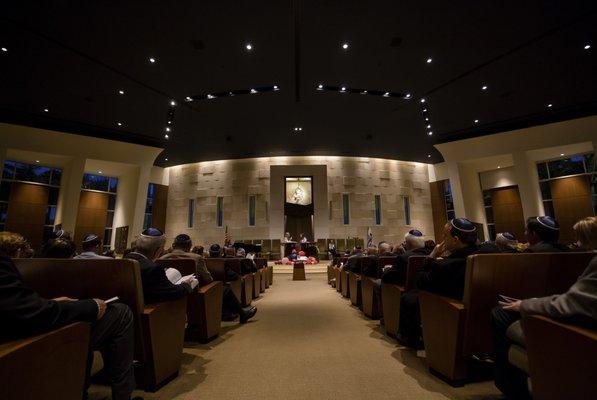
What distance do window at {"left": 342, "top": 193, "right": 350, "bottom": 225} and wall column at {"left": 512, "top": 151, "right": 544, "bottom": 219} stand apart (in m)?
7.08

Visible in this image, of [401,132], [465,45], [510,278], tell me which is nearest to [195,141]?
[401,132]

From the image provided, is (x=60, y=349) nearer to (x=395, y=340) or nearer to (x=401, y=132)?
(x=395, y=340)

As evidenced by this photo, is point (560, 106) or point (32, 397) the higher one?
point (560, 106)

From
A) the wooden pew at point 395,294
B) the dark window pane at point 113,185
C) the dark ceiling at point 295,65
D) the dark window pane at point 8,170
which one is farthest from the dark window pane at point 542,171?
the dark window pane at point 8,170

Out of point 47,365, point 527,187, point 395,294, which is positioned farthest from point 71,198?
point 527,187

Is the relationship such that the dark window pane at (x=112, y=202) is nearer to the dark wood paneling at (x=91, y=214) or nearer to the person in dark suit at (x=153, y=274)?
the dark wood paneling at (x=91, y=214)

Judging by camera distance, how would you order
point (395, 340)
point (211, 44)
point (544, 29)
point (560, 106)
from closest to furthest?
1. point (395, 340)
2. point (544, 29)
3. point (211, 44)
4. point (560, 106)

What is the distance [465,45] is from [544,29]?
149 cm

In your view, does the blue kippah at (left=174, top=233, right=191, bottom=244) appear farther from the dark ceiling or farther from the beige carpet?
the dark ceiling

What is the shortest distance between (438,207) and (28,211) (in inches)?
730

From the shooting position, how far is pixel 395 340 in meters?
2.88

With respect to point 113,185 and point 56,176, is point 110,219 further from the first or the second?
point 56,176

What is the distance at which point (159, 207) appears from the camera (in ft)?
48.9

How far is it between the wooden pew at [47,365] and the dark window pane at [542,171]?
15.0m
